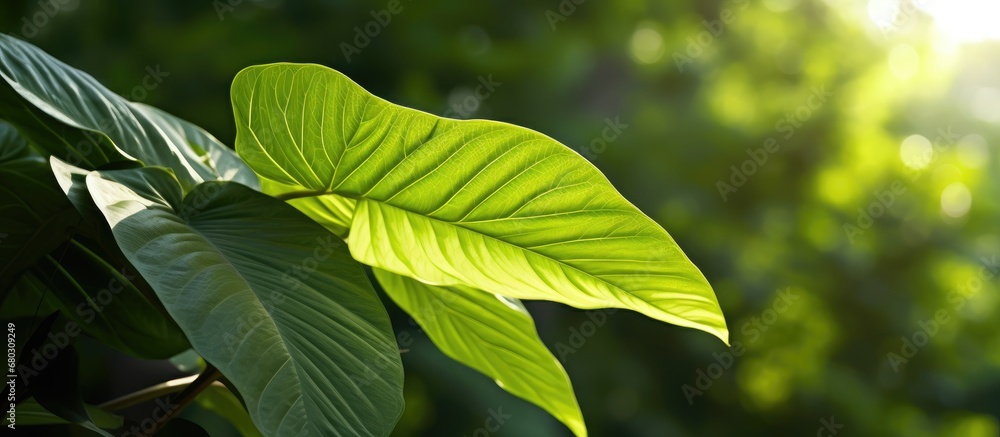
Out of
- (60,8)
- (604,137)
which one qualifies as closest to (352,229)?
(60,8)

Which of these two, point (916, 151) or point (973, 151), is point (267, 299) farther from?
point (973, 151)

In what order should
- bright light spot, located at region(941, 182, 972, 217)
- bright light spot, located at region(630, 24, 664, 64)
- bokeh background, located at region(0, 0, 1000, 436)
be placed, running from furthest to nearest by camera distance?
1. bright light spot, located at region(941, 182, 972, 217)
2. bright light spot, located at region(630, 24, 664, 64)
3. bokeh background, located at region(0, 0, 1000, 436)

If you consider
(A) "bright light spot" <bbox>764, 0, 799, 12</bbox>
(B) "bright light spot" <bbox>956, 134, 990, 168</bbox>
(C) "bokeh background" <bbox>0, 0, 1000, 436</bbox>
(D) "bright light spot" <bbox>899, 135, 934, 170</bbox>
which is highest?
(A) "bright light spot" <bbox>764, 0, 799, 12</bbox>

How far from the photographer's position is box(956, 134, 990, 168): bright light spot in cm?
260

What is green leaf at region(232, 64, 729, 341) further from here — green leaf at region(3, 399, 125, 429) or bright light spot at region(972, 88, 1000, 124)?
bright light spot at region(972, 88, 1000, 124)

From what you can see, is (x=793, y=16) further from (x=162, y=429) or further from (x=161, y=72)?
(x=162, y=429)

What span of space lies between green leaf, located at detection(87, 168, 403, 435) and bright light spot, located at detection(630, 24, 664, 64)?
6.60 ft

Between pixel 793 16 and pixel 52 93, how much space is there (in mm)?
2648

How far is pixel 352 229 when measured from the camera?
0.44 metres

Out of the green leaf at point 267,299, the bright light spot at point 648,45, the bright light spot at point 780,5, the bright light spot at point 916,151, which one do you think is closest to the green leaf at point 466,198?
the green leaf at point 267,299

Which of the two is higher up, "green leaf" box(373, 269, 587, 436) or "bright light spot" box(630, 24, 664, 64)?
"bright light spot" box(630, 24, 664, 64)

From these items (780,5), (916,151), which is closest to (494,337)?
(780,5)

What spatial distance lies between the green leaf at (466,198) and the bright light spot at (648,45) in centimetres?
196

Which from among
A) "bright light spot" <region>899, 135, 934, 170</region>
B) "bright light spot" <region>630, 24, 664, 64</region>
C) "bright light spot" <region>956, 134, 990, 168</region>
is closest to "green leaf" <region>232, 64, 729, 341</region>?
"bright light spot" <region>630, 24, 664, 64</region>
